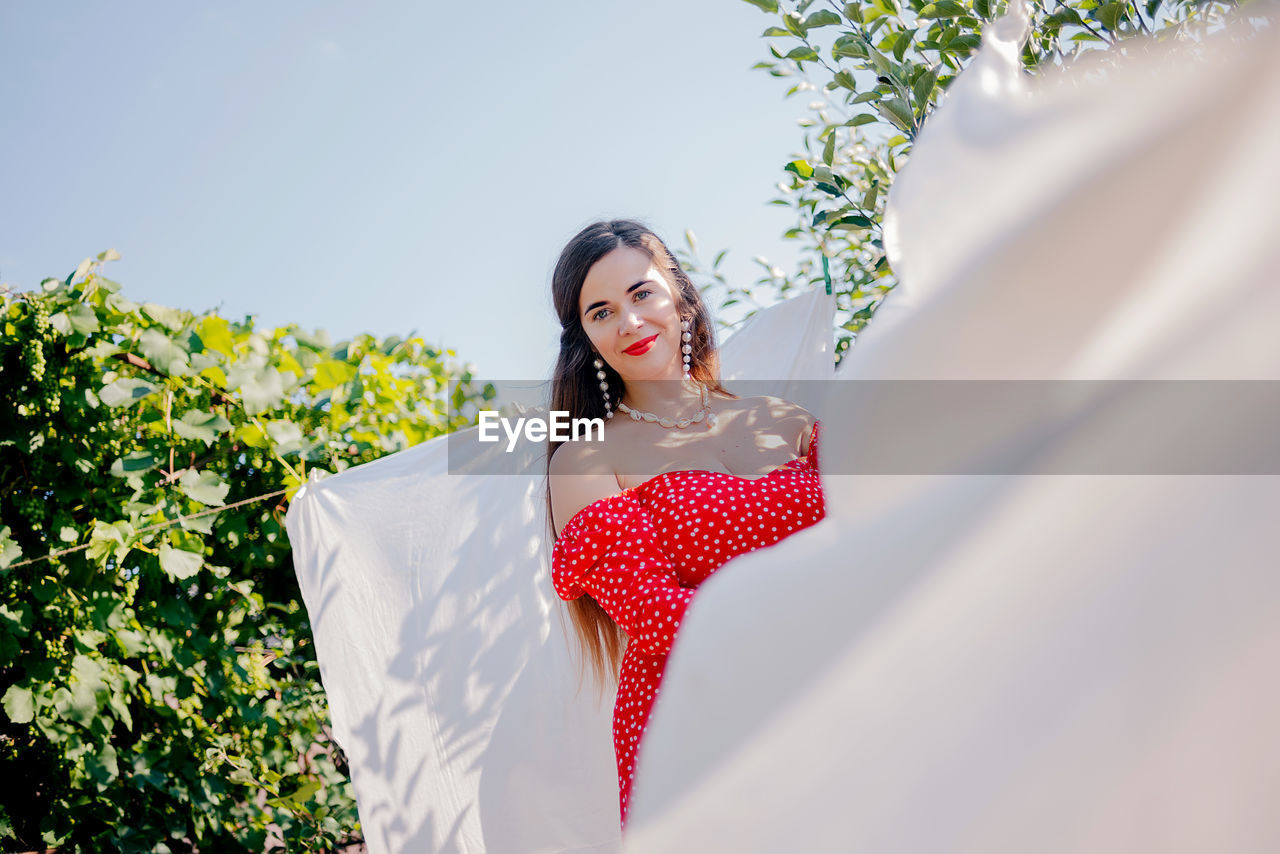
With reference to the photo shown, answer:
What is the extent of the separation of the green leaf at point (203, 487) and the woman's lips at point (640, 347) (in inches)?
43.5

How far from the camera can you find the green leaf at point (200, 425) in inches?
82.3

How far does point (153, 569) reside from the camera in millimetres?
2131

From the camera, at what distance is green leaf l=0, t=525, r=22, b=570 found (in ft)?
6.43

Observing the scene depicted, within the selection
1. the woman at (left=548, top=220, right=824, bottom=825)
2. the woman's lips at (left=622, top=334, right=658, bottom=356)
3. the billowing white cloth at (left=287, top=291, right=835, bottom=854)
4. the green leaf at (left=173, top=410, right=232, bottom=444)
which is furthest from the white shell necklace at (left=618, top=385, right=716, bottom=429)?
the green leaf at (left=173, top=410, right=232, bottom=444)

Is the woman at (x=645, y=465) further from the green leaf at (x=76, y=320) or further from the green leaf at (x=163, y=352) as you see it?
the green leaf at (x=76, y=320)

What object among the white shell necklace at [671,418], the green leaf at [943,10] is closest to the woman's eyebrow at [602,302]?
the white shell necklace at [671,418]

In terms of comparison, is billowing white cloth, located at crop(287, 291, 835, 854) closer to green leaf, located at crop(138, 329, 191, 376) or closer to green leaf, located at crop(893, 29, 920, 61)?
green leaf, located at crop(138, 329, 191, 376)

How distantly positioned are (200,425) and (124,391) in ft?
0.60

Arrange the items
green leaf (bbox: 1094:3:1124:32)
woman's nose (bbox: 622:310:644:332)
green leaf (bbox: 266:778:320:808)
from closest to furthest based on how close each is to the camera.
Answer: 1. green leaf (bbox: 1094:3:1124:32)
2. woman's nose (bbox: 622:310:644:332)
3. green leaf (bbox: 266:778:320:808)

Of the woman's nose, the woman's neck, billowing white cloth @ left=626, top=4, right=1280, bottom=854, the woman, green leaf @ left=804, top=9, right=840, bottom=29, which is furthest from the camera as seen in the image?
the woman's neck

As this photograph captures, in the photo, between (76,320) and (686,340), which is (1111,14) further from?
(76,320)

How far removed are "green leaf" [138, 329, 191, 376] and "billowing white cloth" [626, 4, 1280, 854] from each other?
1.94m

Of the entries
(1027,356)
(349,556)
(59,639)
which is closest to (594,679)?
(349,556)

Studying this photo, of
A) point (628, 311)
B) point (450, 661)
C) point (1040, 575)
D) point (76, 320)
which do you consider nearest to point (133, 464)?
point (76, 320)
